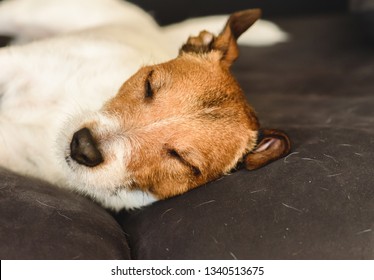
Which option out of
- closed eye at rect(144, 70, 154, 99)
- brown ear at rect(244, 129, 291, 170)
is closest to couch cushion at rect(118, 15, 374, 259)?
brown ear at rect(244, 129, 291, 170)

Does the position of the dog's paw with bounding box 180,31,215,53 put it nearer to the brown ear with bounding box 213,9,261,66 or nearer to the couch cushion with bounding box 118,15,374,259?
the brown ear with bounding box 213,9,261,66

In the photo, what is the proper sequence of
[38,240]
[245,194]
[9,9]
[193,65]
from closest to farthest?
[38,240] < [245,194] < [193,65] < [9,9]

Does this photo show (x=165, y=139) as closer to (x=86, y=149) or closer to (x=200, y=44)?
(x=86, y=149)

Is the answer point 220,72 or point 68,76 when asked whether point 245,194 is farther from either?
point 68,76

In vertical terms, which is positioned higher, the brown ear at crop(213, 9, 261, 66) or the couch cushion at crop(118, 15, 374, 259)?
the brown ear at crop(213, 9, 261, 66)

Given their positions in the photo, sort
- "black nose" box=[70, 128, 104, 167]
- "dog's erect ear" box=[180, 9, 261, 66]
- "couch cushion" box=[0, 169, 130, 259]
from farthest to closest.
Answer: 1. "dog's erect ear" box=[180, 9, 261, 66]
2. "black nose" box=[70, 128, 104, 167]
3. "couch cushion" box=[0, 169, 130, 259]

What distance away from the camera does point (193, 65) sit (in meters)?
2.02

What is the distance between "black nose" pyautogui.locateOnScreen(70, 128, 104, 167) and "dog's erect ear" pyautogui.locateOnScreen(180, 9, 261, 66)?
2.28 feet

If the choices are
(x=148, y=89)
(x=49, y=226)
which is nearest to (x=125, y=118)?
(x=148, y=89)

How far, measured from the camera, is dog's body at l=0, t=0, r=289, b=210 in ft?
5.83

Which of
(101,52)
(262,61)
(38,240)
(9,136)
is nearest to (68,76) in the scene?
(101,52)

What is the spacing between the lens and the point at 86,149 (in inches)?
66.6

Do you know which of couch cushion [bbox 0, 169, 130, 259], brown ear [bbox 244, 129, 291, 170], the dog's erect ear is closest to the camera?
couch cushion [bbox 0, 169, 130, 259]
